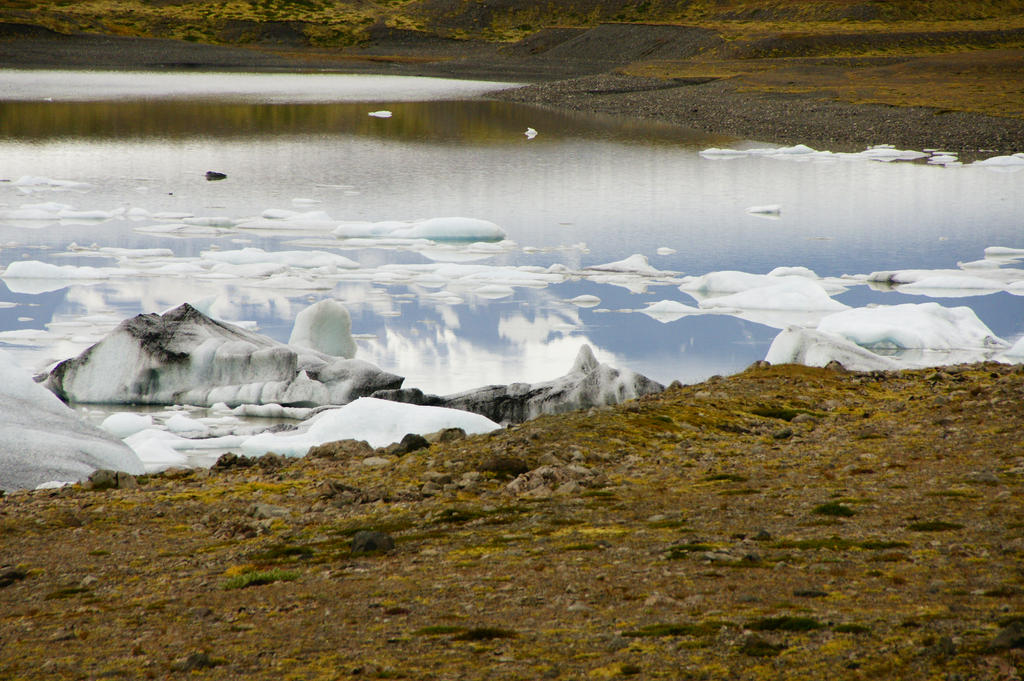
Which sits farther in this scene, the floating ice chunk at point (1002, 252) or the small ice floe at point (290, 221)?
the small ice floe at point (290, 221)

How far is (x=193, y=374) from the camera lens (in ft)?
42.8

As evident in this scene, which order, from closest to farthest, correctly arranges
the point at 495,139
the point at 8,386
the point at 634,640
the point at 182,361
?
the point at 634,640 < the point at 8,386 < the point at 182,361 < the point at 495,139

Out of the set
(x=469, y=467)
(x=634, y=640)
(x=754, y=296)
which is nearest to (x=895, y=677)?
(x=634, y=640)

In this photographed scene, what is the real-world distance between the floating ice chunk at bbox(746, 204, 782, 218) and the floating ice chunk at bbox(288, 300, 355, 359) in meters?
16.5

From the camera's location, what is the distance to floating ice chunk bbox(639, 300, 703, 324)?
17062 mm

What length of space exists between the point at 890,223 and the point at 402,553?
24276 mm

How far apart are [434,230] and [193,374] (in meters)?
10.9

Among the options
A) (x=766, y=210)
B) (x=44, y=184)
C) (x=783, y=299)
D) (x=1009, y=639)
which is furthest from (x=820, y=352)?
(x=44, y=184)

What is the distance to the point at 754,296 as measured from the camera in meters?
17.8

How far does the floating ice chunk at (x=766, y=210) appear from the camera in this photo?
90.8 ft

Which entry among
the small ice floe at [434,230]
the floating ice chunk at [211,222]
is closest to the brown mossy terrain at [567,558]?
the small ice floe at [434,230]

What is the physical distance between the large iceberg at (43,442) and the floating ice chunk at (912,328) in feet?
33.2

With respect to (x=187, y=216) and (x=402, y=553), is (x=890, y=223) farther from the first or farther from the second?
(x=402, y=553)

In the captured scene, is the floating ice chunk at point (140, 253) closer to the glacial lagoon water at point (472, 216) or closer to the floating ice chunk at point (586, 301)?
the glacial lagoon water at point (472, 216)
